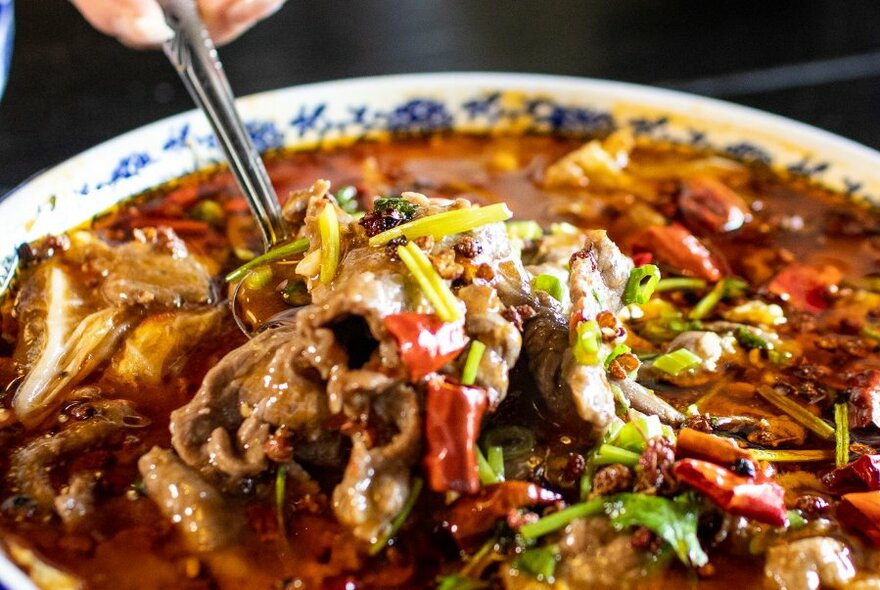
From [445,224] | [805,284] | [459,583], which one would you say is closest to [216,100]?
[445,224]

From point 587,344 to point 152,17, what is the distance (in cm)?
204

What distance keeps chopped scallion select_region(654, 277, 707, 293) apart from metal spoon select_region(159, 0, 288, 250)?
137cm

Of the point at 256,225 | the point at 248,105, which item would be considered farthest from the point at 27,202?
the point at 248,105

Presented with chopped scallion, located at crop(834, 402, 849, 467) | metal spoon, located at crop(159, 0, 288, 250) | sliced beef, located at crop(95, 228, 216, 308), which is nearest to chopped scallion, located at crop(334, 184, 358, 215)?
metal spoon, located at crop(159, 0, 288, 250)

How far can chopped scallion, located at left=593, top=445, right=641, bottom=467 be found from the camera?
2.09 meters

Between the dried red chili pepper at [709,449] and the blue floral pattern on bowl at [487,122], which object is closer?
the dried red chili pepper at [709,449]

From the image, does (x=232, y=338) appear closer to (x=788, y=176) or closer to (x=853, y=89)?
(x=788, y=176)

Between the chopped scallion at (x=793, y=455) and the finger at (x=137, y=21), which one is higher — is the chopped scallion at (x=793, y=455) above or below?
below

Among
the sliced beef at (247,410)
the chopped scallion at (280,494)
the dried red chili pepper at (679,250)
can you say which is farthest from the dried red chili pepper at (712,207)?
the chopped scallion at (280,494)

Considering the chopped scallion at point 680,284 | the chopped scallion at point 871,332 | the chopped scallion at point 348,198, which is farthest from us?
the chopped scallion at point 348,198

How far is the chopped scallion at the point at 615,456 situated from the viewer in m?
2.09

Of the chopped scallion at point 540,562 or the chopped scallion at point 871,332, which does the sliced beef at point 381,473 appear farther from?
the chopped scallion at point 871,332

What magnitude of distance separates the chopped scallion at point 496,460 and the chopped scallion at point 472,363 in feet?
0.75

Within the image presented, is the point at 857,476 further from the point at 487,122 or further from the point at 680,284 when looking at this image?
the point at 487,122
